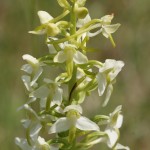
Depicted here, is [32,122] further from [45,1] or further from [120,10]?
[120,10]

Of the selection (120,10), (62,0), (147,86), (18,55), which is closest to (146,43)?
(120,10)

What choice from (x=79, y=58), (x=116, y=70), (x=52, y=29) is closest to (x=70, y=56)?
(x=79, y=58)

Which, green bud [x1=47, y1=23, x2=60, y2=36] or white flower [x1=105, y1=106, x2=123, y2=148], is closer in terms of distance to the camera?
green bud [x1=47, y1=23, x2=60, y2=36]

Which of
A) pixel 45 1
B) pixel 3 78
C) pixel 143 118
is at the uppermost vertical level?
pixel 45 1

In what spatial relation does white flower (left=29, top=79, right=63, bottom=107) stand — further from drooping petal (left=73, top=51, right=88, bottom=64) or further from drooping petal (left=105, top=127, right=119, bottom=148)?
drooping petal (left=105, top=127, right=119, bottom=148)

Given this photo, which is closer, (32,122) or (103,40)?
(32,122)

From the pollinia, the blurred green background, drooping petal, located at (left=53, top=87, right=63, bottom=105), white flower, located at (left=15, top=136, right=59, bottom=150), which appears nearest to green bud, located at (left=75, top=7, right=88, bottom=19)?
the pollinia
